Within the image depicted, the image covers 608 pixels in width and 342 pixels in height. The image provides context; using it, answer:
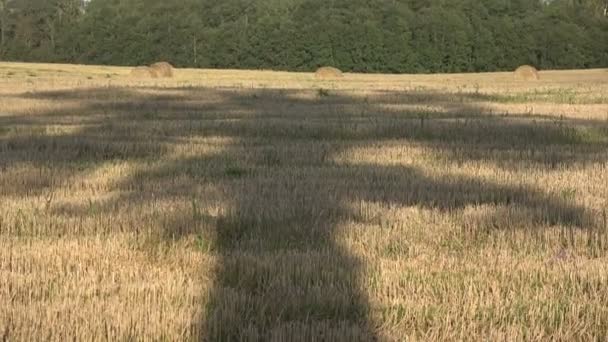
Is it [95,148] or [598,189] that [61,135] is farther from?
[598,189]

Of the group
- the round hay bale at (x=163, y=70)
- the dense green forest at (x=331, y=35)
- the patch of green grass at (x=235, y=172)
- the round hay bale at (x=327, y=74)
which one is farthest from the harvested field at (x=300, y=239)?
the dense green forest at (x=331, y=35)

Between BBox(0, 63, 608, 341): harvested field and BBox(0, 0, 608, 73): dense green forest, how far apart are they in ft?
250

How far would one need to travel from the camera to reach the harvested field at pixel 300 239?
401 centimetres

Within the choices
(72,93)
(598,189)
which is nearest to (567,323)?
(598,189)

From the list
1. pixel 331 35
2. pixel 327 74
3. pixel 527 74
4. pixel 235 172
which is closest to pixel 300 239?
pixel 235 172

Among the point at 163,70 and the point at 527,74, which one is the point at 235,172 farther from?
the point at 527,74

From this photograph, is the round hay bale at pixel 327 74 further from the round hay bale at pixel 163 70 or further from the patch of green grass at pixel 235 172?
the patch of green grass at pixel 235 172

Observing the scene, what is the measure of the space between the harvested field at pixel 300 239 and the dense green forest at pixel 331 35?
76.2 m

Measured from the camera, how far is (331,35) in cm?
9025

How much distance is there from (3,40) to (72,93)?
85.0m

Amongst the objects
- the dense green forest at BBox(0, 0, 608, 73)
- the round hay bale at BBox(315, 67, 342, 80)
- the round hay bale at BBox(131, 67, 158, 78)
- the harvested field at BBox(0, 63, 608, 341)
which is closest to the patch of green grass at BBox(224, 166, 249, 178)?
the harvested field at BBox(0, 63, 608, 341)

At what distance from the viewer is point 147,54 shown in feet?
314

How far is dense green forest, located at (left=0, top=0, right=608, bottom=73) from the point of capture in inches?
3337

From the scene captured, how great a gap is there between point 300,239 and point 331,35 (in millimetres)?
86204
